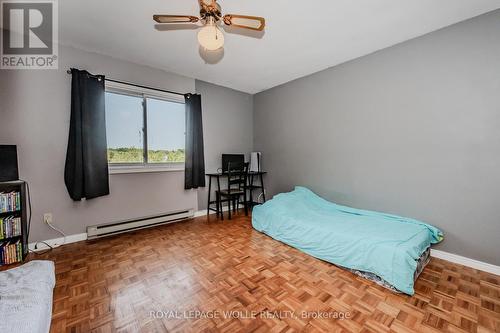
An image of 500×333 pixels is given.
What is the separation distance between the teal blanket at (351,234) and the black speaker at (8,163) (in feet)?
9.37

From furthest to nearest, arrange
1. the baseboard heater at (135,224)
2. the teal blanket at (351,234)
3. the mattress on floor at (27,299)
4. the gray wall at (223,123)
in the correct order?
1. the gray wall at (223,123)
2. the baseboard heater at (135,224)
3. the teal blanket at (351,234)
4. the mattress on floor at (27,299)

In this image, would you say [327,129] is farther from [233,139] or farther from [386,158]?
[233,139]

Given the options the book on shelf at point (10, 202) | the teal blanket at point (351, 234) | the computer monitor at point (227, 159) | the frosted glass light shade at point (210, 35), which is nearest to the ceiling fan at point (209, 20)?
the frosted glass light shade at point (210, 35)

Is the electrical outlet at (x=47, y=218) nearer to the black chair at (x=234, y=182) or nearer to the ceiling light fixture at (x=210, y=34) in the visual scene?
the black chair at (x=234, y=182)

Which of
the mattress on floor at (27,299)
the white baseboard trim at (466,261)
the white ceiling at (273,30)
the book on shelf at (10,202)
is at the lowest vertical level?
the white baseboard trim at (466,261)

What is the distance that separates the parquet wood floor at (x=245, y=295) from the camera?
134 centimetres

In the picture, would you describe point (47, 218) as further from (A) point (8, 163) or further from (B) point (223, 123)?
(B) point (223, 123)

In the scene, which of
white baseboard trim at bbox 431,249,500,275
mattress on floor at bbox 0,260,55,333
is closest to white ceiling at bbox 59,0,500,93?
mattress on floor at bbox 0,260,55,333

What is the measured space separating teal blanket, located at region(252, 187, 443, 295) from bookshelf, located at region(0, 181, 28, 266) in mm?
2650

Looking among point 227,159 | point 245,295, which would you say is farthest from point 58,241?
point 227,159

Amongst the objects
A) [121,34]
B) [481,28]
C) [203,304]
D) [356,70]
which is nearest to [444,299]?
[203,304]

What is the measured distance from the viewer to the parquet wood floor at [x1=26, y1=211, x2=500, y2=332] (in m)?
1.34

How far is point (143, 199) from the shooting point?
123 inches

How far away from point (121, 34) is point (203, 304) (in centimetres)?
292
